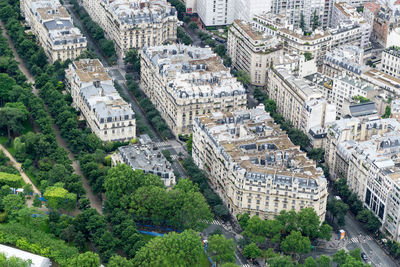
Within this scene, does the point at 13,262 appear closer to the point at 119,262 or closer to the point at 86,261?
the point at 86,261

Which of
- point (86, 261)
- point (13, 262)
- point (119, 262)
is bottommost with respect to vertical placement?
point (86, 261)

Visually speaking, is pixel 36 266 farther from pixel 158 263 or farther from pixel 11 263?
pixel 158 263

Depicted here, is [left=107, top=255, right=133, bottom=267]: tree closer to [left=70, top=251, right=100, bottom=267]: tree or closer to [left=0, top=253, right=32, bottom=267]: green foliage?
[left=70, top=251, right=100, bottom=267]: tree

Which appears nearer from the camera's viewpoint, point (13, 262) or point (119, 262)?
point (13, 262)

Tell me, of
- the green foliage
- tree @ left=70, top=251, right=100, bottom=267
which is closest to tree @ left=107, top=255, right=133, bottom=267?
tree @ left=70, top=251, right=100, bottom=267

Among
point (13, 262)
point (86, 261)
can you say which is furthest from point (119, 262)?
point (13, 262)

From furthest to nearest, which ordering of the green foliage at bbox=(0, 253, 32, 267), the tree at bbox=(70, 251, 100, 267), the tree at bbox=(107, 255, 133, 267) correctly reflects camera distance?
the tree at bbox=(70, 251, 100, 267) → the tree at bbox=(107, 255, 133, 267) → the green foliage at bbox=(0, 253, 32, 267)

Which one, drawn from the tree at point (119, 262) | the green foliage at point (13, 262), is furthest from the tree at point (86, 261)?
the green foliage at point (13, 262)

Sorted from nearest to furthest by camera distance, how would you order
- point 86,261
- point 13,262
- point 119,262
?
point 13,262 < point 119,262 < point 86,261

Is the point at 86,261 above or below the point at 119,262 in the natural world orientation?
below

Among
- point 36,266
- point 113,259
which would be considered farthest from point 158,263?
point 36,266

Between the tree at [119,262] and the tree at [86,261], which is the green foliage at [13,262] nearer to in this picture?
the tree at [86,261]
